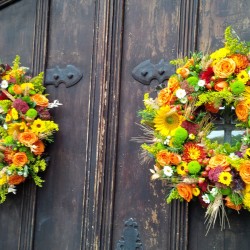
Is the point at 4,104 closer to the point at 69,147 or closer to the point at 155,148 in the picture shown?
the point at 69,147

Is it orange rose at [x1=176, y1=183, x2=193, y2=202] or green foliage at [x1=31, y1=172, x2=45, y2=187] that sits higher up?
green foliage at [x1=31, y1=172, x2=45, y2=187]

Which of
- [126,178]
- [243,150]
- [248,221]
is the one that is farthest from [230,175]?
[126,178]

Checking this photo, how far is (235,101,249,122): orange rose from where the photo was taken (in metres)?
1.56

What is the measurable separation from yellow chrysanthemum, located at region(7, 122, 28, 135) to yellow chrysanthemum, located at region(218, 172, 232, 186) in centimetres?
78

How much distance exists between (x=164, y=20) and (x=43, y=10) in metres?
0.56

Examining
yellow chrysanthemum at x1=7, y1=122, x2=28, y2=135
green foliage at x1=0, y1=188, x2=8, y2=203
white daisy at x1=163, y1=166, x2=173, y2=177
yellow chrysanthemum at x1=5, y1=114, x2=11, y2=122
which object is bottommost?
green foliage at x1=0, y1=188, x2=8, y2=203

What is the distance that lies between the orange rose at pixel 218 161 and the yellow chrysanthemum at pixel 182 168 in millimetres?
82

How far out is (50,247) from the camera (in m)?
2.04

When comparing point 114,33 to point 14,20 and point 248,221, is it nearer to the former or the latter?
point 14,20

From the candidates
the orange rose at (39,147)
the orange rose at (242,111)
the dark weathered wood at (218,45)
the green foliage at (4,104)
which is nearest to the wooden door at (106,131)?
the dark weathered wood at (218,45)

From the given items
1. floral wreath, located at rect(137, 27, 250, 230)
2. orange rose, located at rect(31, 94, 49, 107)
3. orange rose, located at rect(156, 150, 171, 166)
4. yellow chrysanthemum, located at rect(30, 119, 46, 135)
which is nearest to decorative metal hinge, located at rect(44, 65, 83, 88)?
orange rose, located at rect(31, 94, 49, 107)

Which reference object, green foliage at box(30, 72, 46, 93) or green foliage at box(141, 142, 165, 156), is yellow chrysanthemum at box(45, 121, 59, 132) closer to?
green foliage at box(30, 72, 46, 93)

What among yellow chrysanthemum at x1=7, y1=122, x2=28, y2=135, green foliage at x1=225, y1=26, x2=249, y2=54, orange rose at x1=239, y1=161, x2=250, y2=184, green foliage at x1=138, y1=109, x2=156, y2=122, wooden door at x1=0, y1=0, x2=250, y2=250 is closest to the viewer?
orange rose at x1=239, y1=161, x2=250, y2=184

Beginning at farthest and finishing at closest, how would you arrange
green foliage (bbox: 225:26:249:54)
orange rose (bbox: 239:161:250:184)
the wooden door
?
1. the wooden door
2. green foliage (bbox: 225:26:249:54)
3. orange rose (bbox: 239:161:250:184)
